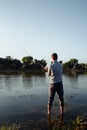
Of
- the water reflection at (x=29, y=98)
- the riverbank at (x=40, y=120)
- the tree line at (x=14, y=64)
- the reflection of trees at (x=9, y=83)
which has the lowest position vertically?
the riverbank at (x=40, y=120)

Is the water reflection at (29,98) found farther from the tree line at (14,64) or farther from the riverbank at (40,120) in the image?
the tree line at (14,64)

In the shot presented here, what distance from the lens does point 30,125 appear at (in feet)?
26.1

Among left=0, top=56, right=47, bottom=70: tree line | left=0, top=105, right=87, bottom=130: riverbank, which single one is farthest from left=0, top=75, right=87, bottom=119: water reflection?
left=0, top=56, right=47, bottom=70: tree line

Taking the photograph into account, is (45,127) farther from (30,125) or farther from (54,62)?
(54,62)

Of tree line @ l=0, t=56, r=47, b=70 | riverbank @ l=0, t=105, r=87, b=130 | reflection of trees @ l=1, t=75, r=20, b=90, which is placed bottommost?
riverbank @ l=0, t=105, r=87, b=130

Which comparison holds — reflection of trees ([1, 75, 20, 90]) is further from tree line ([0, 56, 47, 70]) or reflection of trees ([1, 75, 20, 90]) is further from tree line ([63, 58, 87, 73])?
tree line ([63, 58, 87, 73])

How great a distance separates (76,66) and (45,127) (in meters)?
136

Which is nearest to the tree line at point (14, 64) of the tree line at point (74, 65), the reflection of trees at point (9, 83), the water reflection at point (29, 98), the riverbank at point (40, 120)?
the tree line at point (74, 65)

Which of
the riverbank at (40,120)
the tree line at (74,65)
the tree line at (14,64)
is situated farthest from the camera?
the tree line at (74,65)

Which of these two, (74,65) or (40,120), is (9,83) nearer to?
(40,120)

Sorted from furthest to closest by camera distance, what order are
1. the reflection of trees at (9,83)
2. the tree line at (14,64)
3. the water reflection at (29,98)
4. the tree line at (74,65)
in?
the tree line at (74,65) < the tree line at (14,64) < the reflection of trees at (9,83) < the water reflection at (29,98)

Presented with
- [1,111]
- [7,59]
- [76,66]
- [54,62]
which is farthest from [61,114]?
[76,66]

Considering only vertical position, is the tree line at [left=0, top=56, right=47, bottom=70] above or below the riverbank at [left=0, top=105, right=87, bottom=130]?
above

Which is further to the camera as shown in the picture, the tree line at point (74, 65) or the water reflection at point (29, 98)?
the tree line at point (74, 65)
